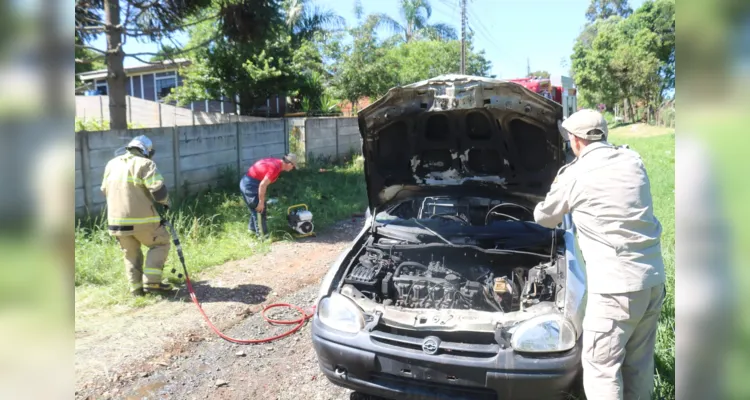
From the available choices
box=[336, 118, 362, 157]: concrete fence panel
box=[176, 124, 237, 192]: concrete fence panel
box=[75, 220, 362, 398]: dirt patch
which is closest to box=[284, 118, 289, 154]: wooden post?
box=[176, 124, 237, 192]: concrete fence panel

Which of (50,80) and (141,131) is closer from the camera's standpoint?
(50,80)

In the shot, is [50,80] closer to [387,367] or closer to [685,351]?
[685,351]

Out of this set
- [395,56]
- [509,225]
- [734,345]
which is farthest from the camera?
[395,56]

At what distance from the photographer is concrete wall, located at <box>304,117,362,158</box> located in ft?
45.5

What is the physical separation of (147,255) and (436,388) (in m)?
3.66

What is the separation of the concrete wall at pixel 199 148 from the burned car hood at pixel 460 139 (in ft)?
15.9

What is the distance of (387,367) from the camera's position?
309cm

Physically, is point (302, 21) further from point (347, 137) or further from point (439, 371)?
point (439, 371)

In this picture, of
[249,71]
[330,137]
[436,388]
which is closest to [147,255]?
[436,388]

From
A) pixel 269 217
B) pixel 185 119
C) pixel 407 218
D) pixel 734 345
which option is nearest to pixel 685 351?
pixel 734 345

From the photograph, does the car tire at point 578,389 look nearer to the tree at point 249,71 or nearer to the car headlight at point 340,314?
the car headlight at point 340,314

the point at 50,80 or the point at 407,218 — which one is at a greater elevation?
the point at 50,80

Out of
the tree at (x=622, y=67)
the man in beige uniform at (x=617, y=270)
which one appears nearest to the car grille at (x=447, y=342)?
the man in beige uniform at (x=617, y=270)

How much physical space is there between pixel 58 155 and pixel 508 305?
10.2 ft
